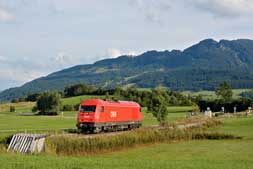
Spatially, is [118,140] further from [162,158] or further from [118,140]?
[162,158]

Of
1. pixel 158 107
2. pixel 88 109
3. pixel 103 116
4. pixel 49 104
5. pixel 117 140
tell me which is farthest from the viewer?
pixel 49 104

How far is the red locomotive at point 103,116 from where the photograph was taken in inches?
1762

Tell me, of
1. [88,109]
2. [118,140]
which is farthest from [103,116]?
[118,140]

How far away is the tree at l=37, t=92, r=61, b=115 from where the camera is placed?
11025 centimetres

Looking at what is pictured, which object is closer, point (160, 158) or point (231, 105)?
point (160, 158)

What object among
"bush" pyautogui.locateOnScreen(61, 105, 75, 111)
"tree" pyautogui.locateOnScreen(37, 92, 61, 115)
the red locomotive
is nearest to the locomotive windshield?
the red locomotive

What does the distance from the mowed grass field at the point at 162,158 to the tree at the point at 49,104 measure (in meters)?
70.0

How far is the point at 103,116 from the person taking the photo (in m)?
46.3

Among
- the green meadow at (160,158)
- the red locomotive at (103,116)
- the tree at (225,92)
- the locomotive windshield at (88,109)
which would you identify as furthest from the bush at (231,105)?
the locomotive windshield at (88,109)

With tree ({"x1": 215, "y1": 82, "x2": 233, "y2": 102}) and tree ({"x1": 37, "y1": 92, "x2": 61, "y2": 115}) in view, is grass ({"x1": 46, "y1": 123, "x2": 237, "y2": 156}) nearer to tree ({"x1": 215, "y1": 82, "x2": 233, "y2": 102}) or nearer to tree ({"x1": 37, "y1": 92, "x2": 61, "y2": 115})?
tree ({"x1": 37, "y1": 92, "x2": 61, "y2": 115})

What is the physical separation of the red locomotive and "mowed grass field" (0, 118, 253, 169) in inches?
287

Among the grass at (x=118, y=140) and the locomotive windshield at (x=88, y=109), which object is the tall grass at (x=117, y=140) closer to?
the grass at (x=118, y=140)

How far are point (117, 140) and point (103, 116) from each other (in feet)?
31.3

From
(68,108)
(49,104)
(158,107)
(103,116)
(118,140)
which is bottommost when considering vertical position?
(118,140)
